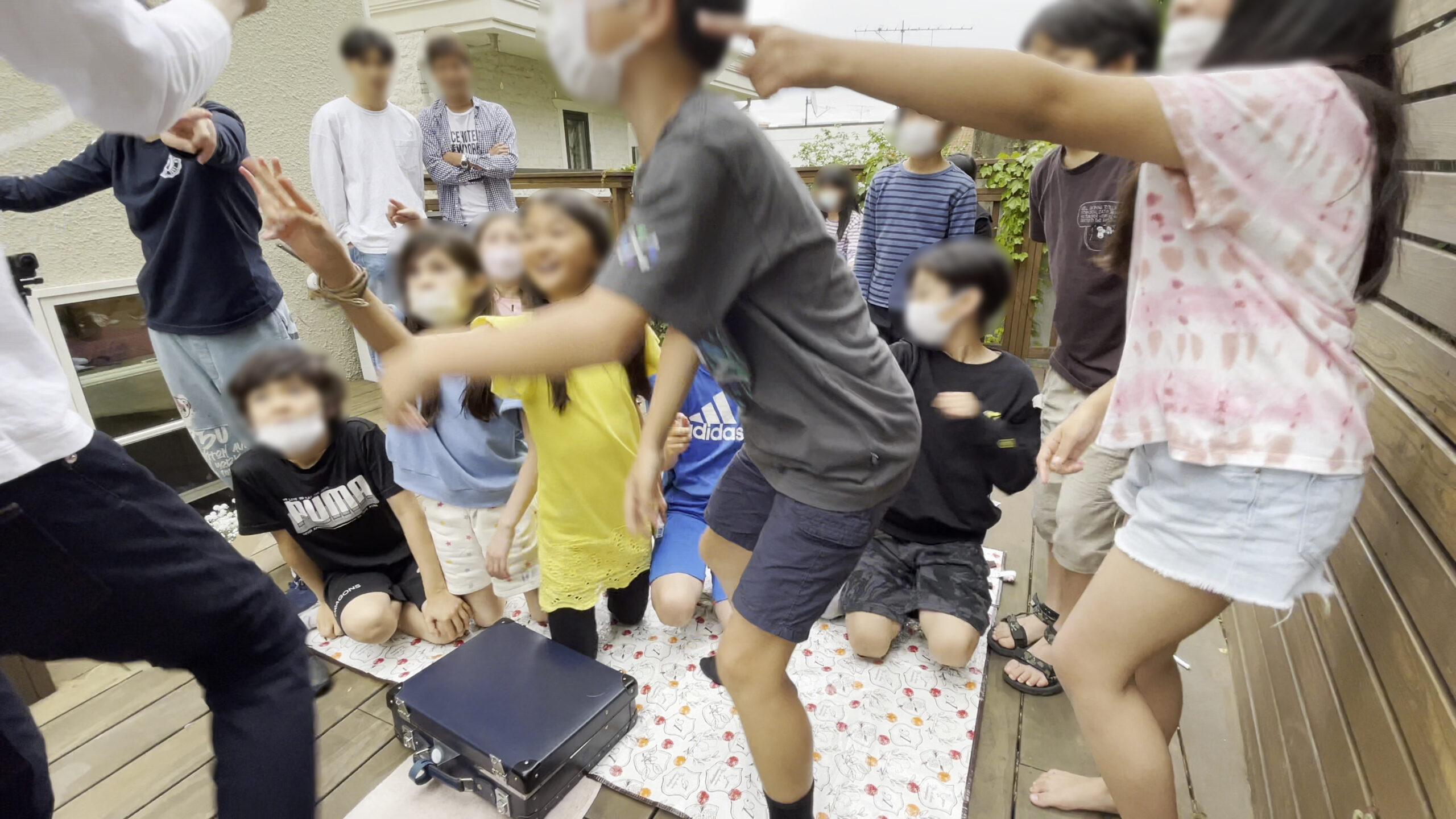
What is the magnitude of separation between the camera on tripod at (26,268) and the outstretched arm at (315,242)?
0.26 meters

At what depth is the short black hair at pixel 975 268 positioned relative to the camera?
655 mm

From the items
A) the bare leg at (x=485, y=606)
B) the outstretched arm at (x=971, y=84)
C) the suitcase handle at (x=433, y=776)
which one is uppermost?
the outstretched arm at (x=971, y=84)

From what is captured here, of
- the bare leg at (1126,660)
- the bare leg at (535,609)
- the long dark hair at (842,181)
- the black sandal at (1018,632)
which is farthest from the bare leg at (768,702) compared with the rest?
the bare leg at (535,609)

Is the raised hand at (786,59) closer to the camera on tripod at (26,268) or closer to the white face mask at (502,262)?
the white face mask at (502,262)

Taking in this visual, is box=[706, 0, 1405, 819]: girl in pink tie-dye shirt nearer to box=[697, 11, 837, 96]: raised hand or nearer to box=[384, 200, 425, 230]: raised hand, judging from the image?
box=[697, 11, 837, 96]: raised hand

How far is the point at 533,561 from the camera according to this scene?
1.77m

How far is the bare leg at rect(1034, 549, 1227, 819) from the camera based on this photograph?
904mm

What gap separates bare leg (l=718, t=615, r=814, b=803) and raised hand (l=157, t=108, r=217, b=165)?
885 millimetres

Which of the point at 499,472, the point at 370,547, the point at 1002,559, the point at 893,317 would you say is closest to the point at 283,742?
the point at 499,472

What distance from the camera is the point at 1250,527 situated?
819 millimetres

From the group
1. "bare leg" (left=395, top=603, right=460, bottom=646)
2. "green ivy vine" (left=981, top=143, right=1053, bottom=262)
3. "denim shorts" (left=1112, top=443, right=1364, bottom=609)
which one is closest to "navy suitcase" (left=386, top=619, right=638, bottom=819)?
"bare leg" (left=395, top=603, right=460, bottom=646)

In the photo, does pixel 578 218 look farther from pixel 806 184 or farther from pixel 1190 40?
pixel 1190 40

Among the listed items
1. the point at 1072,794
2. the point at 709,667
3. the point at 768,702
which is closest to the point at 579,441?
the point at 768,702

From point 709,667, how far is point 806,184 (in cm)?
149
